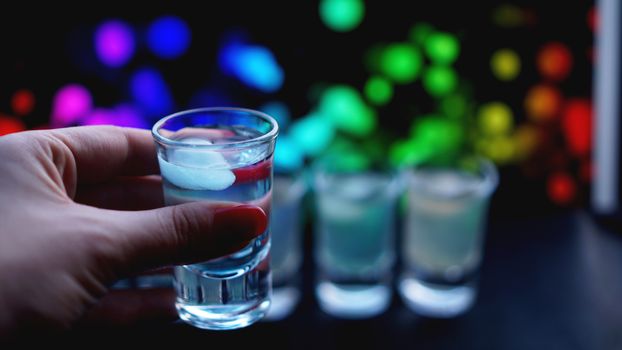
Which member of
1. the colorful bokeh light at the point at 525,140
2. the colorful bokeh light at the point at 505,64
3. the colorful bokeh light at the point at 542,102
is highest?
the colorful bokeh light at the point at 505,64

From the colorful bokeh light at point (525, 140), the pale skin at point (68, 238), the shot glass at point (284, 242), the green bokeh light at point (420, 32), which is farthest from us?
the colorful bokeh light at point (525, 140)

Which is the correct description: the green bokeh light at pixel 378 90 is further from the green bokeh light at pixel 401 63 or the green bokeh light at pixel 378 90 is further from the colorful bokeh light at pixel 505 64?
the colorful bokeh light at pixel 505 64

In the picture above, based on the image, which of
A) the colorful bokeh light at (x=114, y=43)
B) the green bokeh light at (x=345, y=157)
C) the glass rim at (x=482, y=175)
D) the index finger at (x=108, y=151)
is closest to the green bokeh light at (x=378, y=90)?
the green bokeh light at (x=345, y=157)

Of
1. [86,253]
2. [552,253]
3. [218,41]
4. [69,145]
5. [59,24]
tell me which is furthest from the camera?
[552,253]

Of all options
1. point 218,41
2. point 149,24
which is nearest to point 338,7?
point 218,41

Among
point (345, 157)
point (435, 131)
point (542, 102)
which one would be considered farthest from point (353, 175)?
point (542, 102)

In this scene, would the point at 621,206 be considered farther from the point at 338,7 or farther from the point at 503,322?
the point at 338,7

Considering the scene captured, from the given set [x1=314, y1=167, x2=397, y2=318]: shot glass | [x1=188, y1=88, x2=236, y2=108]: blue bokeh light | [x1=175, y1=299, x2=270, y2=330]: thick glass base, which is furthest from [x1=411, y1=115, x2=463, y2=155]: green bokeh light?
[x1=175, y1=299, x2=270, y2=330]: thick glass base
